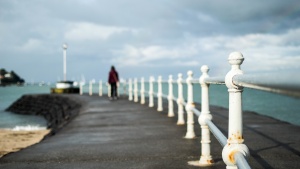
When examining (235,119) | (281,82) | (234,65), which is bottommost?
(235,119)

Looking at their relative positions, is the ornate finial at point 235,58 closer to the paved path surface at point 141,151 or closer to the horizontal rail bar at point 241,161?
the horizontal rail bar at point 241,161

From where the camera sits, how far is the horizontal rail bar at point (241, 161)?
8.10ft

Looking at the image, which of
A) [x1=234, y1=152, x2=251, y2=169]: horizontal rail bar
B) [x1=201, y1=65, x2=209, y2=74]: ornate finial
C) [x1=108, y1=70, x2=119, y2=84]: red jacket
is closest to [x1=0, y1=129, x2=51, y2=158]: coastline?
[x1=201, y1=65, x2=209, y2=74]: ornate finial

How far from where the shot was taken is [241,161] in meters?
2.56

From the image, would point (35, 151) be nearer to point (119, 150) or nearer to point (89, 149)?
point (89, 149)

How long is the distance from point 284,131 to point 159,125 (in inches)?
129

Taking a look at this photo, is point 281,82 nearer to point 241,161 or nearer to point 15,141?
point 241,161

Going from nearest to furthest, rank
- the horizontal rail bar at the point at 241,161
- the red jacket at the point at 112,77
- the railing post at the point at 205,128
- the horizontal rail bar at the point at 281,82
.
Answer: the horizontal rail bar at the point at 281,82, the horizontal rail bar at the point at 241,161, the railing post at the point at 205,128, the red jacket at the point at 112,77

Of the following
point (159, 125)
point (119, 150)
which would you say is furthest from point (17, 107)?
point (119, 150)

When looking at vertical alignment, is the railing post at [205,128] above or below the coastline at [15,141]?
above

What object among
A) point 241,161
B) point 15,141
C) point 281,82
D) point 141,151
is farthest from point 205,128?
point 15,141

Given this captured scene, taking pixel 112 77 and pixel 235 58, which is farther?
pixel 112 77

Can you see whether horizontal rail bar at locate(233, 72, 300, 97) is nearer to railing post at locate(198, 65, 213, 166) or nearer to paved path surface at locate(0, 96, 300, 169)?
railing post at locate(198, 65, 213, 166)

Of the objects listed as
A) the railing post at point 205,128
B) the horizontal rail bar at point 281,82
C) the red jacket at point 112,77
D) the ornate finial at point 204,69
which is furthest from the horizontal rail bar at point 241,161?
the red jacket at point 112,77
